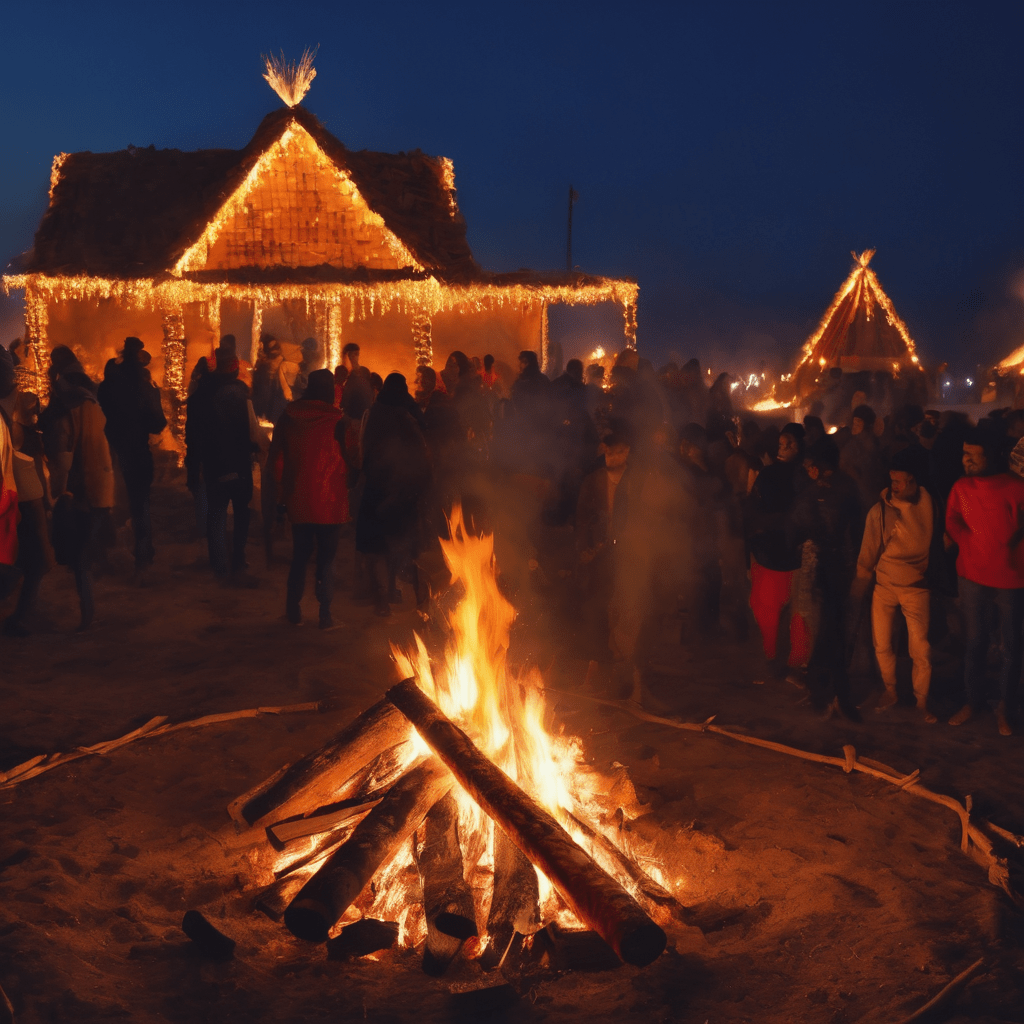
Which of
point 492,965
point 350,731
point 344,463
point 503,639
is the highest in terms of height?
point 344,463

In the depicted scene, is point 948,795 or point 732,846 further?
point 948,795

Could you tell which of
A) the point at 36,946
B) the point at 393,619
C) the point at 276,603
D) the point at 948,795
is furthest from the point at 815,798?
the point at 276,603

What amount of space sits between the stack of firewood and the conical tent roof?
2586 centimetres

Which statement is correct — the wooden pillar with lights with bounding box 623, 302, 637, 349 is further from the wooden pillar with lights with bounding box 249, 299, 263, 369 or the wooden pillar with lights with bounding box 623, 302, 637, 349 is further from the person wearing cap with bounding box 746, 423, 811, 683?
the person wearing cap with bounding box 746, 423, 811, 683

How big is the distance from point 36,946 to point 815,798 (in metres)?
3.72

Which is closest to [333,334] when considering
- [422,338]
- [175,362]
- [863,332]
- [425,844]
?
[422,338]

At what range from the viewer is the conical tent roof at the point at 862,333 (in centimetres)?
2834

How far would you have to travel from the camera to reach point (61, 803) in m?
4.98

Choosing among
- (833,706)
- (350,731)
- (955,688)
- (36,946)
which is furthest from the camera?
(955,688)

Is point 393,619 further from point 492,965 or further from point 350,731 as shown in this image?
point 492,965

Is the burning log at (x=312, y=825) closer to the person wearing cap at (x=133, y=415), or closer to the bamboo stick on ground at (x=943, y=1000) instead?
the bamboo stick on ground at (x=943, y=1000)

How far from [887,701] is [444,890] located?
4.09 m

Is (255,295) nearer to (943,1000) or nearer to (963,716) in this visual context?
(963,716)

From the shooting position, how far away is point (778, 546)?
23.7 ft
